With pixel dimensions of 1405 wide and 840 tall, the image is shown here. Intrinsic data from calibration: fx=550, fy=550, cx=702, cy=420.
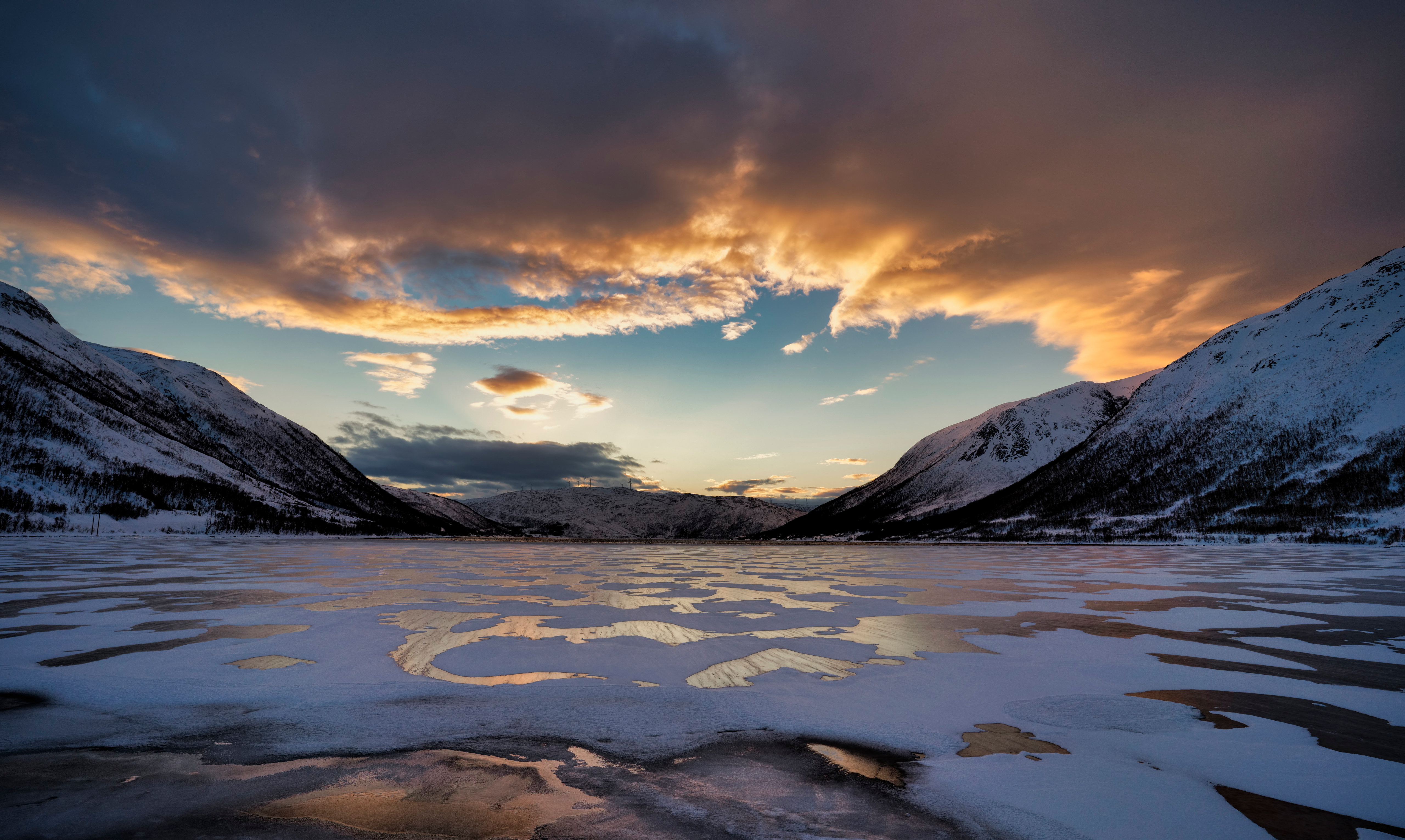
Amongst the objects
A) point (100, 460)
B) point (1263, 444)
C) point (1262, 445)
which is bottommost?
point (100, 460)

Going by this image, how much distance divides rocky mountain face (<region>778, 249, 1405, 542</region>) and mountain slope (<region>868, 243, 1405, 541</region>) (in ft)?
0.99

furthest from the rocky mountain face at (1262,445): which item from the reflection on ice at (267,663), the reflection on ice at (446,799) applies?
the reflection on ice at (267,663)

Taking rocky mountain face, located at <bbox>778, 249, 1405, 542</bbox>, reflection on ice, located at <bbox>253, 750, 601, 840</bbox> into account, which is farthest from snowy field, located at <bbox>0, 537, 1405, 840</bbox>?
rocky mountain face, located at <bbox>778, 249, 1405, 542</bbox>

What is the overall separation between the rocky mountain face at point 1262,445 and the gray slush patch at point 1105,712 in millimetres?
113392

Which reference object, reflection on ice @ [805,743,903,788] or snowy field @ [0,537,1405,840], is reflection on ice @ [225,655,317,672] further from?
reflection on ice @ [805,743,903,788]

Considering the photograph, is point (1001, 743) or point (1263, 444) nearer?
point (1001, 743)

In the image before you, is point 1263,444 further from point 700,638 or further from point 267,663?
point 267,663

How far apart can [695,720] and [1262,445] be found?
169 meters

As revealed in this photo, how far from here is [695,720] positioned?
4.95m

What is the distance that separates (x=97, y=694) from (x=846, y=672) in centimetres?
768

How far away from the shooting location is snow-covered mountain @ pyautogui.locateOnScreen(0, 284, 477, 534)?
100875mm

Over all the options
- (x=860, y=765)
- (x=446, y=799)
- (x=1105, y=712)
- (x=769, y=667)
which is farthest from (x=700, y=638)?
(x=446, y=799)

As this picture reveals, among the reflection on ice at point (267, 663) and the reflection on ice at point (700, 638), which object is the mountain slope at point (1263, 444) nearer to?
the reflection on ice at point (700, 638)

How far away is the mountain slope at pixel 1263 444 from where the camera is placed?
316 ft
